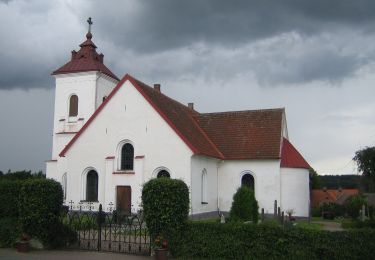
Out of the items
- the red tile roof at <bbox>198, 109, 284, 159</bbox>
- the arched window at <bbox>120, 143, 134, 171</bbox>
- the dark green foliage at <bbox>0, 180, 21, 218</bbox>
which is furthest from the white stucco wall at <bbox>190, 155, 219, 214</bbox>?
the dark green foliage at <bbox>0, 180, 21, 218</bbox>

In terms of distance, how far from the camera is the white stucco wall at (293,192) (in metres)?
30.9

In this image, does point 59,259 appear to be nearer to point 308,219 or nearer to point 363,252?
point 363,252

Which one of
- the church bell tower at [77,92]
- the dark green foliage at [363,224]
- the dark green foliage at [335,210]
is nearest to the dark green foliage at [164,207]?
the dark green foliage at [363,224]

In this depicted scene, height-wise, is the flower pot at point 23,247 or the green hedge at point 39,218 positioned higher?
the green hedge at point 39,218

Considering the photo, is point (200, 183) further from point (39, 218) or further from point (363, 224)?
point (39, 218)

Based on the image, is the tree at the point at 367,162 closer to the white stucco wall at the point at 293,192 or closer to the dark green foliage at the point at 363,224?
the white stucco wall at the point at 293,192

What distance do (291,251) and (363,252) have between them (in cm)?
212

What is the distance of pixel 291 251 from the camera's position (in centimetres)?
1420

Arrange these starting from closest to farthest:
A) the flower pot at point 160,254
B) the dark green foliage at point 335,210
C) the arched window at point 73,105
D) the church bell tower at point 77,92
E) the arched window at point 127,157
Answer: the flower pot at point 160,254
the arched window at point 127,157
the church bell tower at point 77,92
the arched window at point 73,105
the dark green foliage at point 335,210

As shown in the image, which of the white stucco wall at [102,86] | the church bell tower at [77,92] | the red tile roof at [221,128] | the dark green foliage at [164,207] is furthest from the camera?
the white stucco wall at [102,86]

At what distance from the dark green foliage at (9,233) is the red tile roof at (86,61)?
21.7 metres

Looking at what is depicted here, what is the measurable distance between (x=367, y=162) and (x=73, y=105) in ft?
90.7

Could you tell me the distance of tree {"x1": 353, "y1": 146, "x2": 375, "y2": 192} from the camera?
1698 inches

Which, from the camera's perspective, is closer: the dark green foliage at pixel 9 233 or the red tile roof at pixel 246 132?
the dark green foliage at pixel 9 233
